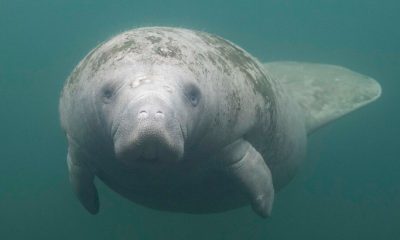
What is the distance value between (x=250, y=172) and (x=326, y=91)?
368 cm

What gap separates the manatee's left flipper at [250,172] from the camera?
5016 millimetres

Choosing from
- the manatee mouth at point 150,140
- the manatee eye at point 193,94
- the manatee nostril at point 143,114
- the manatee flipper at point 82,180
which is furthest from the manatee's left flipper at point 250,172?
the manatee nostril at point 143,114

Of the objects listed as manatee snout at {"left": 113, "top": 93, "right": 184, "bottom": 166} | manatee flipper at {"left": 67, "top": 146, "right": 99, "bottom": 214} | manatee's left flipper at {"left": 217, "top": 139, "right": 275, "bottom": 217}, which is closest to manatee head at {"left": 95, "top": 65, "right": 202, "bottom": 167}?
manatee snout at {"left": 113, "top": 93, "right": 184, "bottom": 166}

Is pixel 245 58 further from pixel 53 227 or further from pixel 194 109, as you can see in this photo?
pixel 53 227

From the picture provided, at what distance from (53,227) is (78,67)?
915cm

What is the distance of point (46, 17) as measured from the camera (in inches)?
1362

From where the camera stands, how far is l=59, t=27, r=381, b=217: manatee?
3.62 m

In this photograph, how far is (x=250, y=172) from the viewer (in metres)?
5.26

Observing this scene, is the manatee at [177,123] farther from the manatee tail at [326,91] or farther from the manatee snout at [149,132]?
the manatee tail at [326,91]

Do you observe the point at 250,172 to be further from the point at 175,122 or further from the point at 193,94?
the point at 175,122

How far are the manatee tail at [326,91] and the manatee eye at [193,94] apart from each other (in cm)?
341

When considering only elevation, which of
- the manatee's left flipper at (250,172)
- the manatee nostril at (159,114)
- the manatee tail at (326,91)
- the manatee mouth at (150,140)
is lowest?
the manatee tail at (326,91)

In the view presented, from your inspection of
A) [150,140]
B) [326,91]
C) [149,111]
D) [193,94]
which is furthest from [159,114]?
[326,91]

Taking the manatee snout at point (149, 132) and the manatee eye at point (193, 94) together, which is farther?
the manatee eye at point (193, 94)
